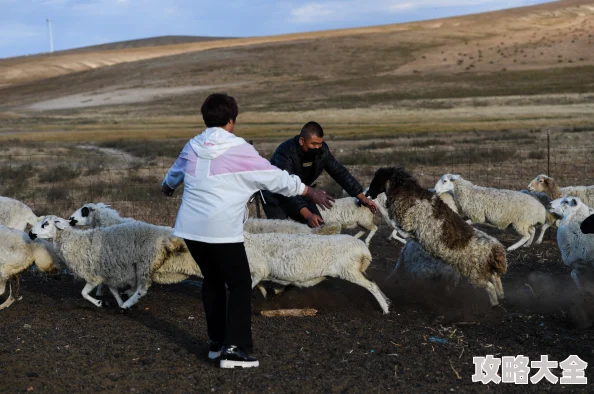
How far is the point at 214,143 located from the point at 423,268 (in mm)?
3809

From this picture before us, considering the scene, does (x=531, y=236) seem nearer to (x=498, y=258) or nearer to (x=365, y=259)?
(x=498, y=258)

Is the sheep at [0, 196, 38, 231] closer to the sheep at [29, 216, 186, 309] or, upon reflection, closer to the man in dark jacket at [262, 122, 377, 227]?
the sheep at [29, 216, 186, 309]

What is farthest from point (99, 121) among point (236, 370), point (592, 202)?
point (236, 370)

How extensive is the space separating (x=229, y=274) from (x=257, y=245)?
2.40m

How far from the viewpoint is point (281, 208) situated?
32.7 feet

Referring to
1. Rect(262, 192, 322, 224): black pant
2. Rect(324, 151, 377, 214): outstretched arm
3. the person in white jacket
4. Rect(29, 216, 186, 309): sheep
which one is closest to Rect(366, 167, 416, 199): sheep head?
Rect(324, 151, 377, 214): outstretched arm

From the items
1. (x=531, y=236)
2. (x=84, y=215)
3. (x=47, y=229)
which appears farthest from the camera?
(x=531, y=236)

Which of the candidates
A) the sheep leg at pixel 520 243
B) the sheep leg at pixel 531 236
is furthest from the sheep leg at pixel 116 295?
the sheep leg at pixel 531 236

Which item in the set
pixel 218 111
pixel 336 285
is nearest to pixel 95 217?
pixel 336 285

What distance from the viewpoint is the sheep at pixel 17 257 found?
8883mm

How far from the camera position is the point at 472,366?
634cm

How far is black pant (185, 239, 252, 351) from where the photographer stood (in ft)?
19.8

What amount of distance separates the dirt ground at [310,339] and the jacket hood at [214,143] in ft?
5.80

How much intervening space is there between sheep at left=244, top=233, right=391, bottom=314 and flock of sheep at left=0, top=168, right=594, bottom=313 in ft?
0.03
